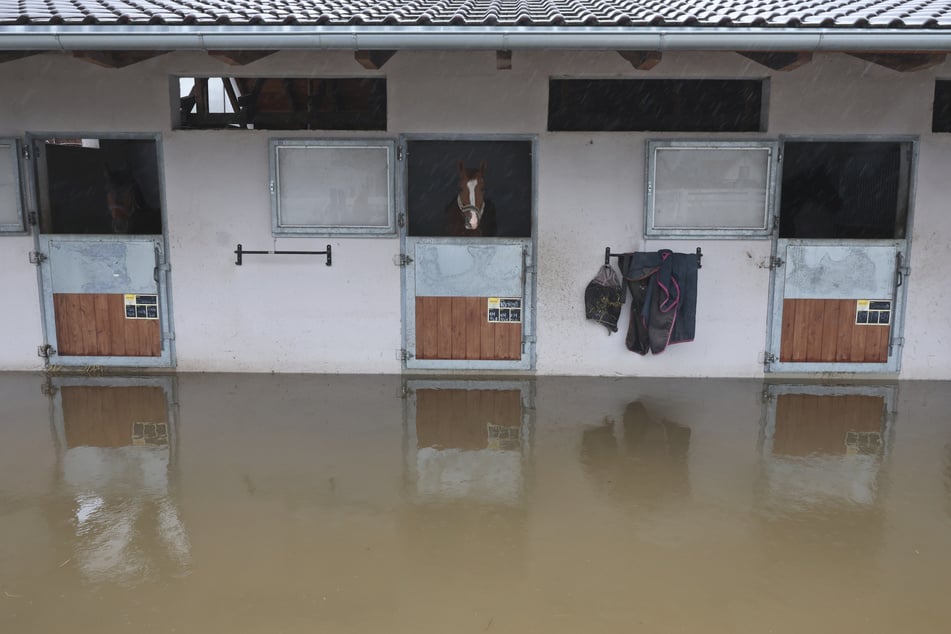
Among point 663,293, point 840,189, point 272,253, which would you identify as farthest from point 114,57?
point 840,189

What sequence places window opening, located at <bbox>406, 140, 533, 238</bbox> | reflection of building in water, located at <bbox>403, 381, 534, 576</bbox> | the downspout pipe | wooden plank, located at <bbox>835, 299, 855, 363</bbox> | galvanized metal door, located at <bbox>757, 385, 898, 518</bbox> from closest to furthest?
reflection of building in water, located at <bbox>403, 381, 534, 576</bbox>
galvanized metal door, located at <bbox>757, 385, 898, 518</bbox>
the downspout pipe
wooden plank, located at <bbox>835, 299, 855, 363</bbox>
window opening, located at <bbox>406, 140, 533, 238</bbox>

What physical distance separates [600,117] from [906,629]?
4.83m

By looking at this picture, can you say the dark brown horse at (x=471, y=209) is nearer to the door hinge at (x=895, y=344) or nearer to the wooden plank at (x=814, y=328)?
the wooden plank at (x=814, y=328)

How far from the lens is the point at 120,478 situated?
11.8 feet

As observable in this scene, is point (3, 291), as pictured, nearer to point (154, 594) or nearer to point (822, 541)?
point (154, 594)

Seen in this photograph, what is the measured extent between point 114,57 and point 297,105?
3.38 m

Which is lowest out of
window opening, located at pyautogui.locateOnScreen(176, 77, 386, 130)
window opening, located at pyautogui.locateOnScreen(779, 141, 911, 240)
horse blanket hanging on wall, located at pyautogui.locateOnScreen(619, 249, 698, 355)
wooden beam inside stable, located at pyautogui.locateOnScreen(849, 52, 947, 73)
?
horse blanket hanging on wall, located at pyautogui.locateOnScreen(619, 249, 698, 355)

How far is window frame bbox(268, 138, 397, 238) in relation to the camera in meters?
5.09

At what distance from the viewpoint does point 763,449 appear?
402 centimetres

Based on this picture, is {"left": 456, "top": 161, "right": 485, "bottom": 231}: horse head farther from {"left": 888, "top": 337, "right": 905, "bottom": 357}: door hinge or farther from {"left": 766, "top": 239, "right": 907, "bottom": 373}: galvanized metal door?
{"left": 888, "top": 337, "right": 905, "bottom": 357}: door hinge

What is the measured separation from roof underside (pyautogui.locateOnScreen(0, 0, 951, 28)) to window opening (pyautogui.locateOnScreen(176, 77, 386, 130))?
2666 millimetres

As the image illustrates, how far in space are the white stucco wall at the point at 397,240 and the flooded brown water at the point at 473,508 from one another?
0.37m

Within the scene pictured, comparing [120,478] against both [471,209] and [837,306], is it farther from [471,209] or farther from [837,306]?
[837,306]

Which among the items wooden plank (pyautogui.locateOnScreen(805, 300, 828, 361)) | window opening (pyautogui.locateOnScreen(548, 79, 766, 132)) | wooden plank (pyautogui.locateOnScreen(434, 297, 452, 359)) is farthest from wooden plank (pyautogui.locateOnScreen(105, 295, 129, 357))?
wooden plank (pyautogui.locateOnScreen(805, 300, 828, 361))
